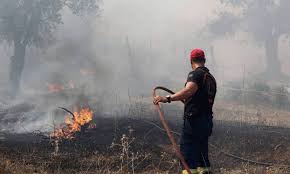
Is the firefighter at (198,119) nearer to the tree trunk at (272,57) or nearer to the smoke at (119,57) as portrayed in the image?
the smoke at (119,57)

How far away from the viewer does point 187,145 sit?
5660 millimetres

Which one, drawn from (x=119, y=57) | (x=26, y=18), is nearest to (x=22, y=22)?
(x=26, y=18)

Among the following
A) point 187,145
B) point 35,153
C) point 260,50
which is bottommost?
point 35,153

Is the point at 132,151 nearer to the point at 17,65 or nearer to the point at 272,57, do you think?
the point at 17,65

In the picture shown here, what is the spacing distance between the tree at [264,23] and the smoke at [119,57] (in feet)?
10.8

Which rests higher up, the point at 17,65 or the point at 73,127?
the point at 17,65

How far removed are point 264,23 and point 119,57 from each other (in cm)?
1329

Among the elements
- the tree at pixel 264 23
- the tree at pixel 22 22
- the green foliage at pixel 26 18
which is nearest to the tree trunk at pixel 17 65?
the tree at pixel 22 22

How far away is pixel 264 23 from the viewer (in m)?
33.7

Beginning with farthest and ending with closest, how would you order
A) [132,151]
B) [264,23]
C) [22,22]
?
[264,23] < [22,22] < [132,151]

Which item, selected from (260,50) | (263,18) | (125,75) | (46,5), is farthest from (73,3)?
(260,50)

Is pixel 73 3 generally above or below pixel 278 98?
above

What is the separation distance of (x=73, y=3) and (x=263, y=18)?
59.3 ft

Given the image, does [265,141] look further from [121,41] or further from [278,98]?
[121,41]
